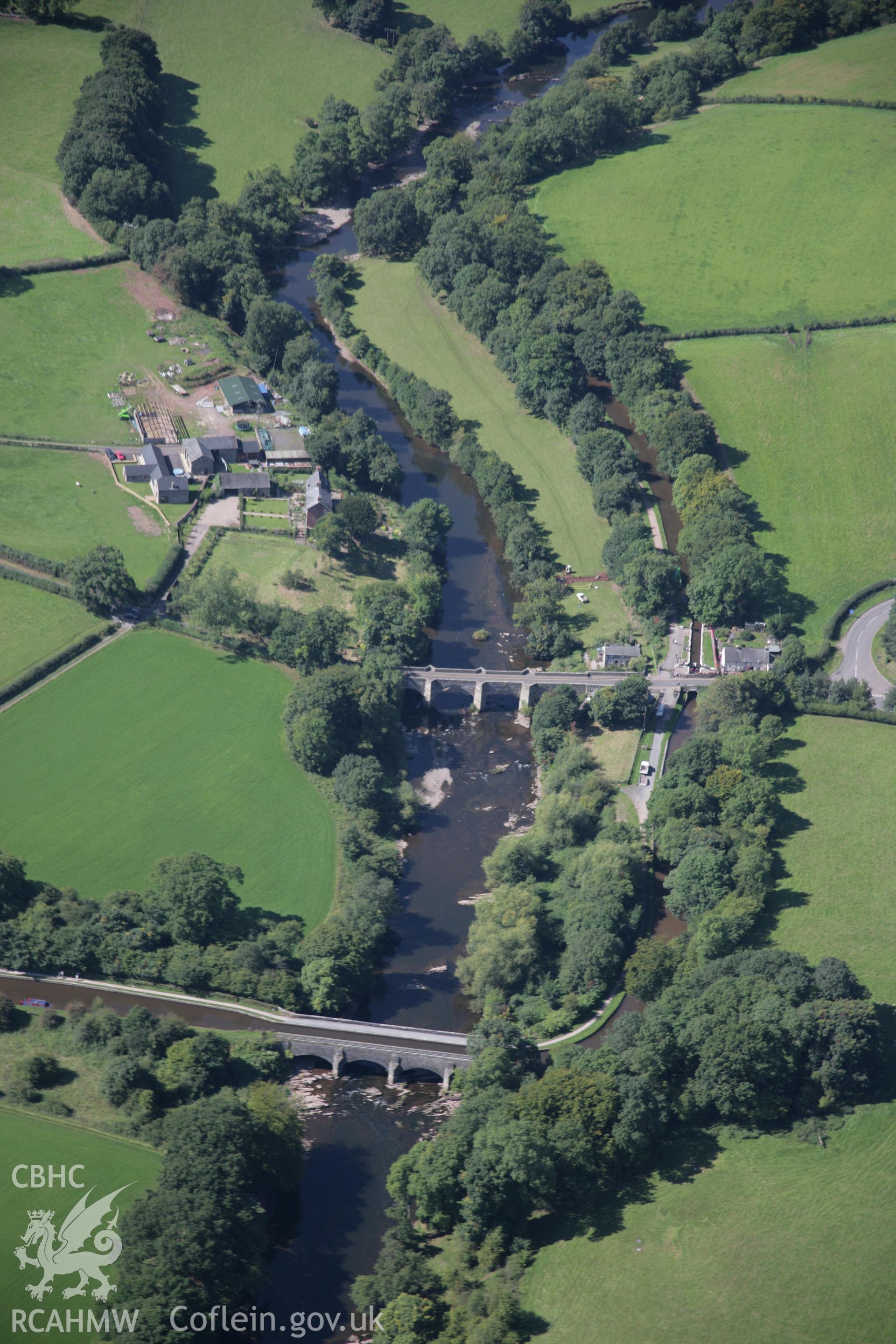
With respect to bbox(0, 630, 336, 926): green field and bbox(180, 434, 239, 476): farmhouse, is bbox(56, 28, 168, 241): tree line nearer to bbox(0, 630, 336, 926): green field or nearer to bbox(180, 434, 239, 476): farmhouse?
bbox(180, 434, 239, 476): farmhouse

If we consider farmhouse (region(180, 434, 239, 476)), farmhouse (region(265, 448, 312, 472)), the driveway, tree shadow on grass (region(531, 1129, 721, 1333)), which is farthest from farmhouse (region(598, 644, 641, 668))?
tree shadow on grass (region(531, 1129, 721, 1333))

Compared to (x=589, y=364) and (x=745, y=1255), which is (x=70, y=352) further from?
(x=745, y=1255)

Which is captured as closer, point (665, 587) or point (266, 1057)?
point (266, 1057)

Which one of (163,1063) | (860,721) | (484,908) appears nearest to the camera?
(163,1063)

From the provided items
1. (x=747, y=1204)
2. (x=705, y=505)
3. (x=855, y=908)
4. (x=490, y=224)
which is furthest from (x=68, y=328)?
(x=747, y=1204)

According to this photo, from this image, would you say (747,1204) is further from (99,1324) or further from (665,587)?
(665,587)

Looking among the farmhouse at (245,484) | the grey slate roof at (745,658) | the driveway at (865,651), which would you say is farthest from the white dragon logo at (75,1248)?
the driveway at (865,651)
